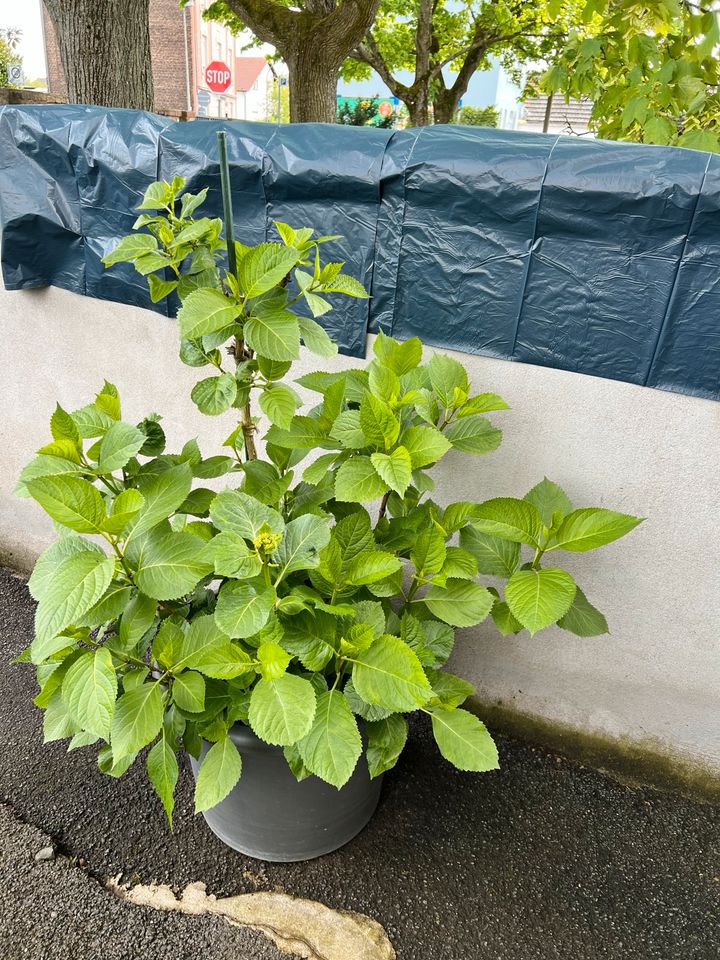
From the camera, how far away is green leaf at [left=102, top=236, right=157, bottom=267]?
1583 mm

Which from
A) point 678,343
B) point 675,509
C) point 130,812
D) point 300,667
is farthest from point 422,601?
point 130,812

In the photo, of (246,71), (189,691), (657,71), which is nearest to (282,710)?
(189,691)

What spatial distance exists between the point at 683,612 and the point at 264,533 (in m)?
1.31

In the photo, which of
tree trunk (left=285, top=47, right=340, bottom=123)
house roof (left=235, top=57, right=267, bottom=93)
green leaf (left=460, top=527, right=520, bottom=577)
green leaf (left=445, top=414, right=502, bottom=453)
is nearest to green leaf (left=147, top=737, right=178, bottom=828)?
green leaf (left=460, top=527, right=520, bottom=577)

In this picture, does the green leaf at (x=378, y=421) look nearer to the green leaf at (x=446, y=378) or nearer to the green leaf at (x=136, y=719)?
the green leaf at (x=446, y=378)

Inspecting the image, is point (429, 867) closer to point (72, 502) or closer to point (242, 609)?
point (242, 609)

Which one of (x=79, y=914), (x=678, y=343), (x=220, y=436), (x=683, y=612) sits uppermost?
(x=678, y=343)

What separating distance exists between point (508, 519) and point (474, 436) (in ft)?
0.74

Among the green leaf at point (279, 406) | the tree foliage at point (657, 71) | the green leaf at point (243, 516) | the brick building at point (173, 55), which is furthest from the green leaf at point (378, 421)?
the brick building at point (173, 55)

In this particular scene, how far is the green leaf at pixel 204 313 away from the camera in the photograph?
1435 millimetres

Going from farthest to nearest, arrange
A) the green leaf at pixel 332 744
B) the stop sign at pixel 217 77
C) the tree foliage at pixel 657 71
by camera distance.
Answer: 1. the stop sign at pixel 217 77
2. the tree foliage at pixel 657 71
3. the green leaf at pixel 332 744

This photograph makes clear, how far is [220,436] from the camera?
8.00 ft

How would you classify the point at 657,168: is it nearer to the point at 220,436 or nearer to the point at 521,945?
the point at 220,436

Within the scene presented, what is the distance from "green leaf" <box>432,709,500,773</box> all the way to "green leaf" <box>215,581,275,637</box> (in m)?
0.58
